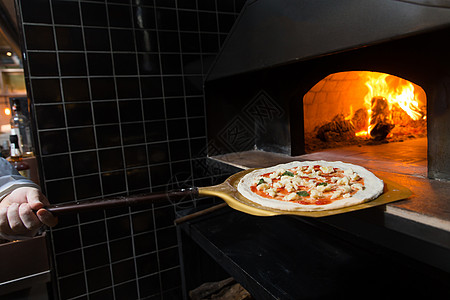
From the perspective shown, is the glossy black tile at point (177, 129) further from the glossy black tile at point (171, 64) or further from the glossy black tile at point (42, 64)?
the glossy black tile at point (42, 64)

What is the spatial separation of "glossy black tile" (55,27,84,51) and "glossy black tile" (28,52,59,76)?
10cm

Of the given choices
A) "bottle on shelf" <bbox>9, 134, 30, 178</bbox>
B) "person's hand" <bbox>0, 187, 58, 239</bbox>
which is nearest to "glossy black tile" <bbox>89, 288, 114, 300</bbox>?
"bottle on shelf" <bbox>9, 134, 30, 178</bbox>

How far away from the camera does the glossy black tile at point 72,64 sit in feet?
6.58

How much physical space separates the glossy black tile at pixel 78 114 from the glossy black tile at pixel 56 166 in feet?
0.81

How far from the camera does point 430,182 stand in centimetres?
128

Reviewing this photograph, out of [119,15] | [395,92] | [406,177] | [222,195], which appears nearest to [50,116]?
[119,15]

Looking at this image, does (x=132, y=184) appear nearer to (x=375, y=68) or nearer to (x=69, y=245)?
(x=69, y=245)

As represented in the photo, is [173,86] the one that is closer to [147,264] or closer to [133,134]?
[133,134]

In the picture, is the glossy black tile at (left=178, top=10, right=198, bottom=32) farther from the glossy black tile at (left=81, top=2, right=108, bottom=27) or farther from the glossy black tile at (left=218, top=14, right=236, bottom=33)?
the glossy black tile at (left=81, top=2, right=108, bottom=27)

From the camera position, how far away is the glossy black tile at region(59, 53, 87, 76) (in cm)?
201

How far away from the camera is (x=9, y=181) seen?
1368mm

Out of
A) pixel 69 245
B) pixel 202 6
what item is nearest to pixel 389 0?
pixel 202 6

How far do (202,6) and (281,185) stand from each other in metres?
1.83

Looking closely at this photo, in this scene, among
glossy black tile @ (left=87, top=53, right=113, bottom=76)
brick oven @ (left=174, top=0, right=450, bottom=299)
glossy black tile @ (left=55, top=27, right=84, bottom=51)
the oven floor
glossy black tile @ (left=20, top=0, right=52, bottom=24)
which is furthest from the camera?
glossy black tile @ (left=87, top=53, right=113, bottom=76)
